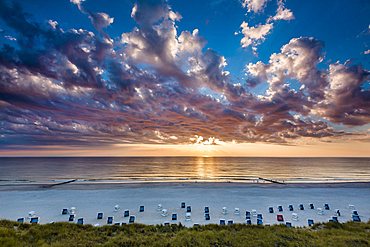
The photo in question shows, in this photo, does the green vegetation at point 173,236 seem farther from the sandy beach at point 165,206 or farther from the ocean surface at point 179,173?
the ocean surface at point 179,173

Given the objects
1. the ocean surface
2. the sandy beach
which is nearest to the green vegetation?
the sandy beach

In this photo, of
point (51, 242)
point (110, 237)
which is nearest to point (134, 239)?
point (110, 237)

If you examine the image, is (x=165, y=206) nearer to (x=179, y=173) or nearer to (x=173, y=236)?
(x=173, y=236)

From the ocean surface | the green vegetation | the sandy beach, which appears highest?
the green vegetation

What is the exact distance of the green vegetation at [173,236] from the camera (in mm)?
10281

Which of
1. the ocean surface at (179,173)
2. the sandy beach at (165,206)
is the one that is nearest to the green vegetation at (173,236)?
the sandy beach at (165,206)

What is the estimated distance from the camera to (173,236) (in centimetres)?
1164

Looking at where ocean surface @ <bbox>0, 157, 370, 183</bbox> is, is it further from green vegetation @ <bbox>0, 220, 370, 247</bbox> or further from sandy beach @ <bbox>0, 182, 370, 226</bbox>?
green vegetation @ <bbox>0, 220, 370, 247</bbox>

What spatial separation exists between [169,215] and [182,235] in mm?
5859

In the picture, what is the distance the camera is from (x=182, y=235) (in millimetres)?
11477

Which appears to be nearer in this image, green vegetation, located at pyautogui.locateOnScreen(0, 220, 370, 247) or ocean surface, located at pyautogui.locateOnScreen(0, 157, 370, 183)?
green vegetation, located at pyautogui.locateOnScreen(0, 220, 370, 247)

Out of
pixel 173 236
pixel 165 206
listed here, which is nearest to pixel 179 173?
pixel 165 206

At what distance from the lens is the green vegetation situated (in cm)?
1028

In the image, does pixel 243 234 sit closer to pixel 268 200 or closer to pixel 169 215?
pixel 169 215
